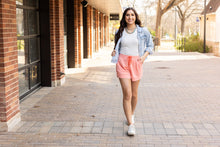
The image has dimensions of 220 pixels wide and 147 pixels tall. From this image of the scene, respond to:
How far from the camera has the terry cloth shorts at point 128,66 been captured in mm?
5422

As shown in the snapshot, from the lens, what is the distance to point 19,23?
7.75 m

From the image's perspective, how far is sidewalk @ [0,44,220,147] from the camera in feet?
16.9

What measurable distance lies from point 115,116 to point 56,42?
4083mm

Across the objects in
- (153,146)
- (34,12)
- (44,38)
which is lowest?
(153,146)

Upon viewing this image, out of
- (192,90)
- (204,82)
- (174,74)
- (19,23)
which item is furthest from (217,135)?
(174,74)

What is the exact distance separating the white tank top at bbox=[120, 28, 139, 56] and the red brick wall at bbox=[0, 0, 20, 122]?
1777 millimetres

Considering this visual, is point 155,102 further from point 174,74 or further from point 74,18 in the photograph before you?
point 74,18

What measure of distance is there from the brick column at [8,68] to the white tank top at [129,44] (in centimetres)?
178

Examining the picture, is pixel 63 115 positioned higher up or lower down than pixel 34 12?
lower down

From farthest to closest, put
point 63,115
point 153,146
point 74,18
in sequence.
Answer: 1. point 74,18
2. point 63,115
3. point 153,146

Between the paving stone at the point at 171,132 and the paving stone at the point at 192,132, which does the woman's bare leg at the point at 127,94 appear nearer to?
the paving stone at the point at 171,132

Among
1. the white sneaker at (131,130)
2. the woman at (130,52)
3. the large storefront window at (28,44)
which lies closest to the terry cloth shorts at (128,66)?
the woman at (130,52)

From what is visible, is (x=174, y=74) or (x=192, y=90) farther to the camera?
(x=174, y=74)

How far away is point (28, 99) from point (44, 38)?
2.09m
